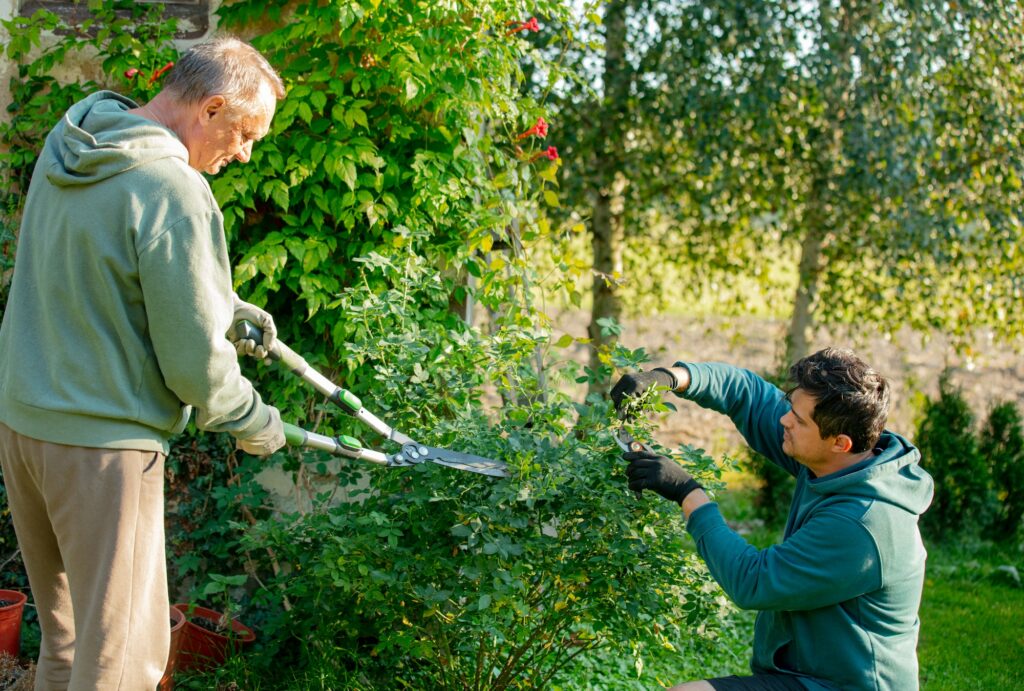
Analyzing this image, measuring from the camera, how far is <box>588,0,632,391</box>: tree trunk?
5.95 m

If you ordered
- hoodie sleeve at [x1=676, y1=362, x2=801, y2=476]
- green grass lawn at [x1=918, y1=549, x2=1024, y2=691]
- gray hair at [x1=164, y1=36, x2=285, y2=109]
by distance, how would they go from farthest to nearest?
1. green grass lawn at [x1=918, y1=549, x2=1024, y2=691]
2. hoodie sleeve at [x1=676, y1=362, x2=801, y2=476]
3. gray hair at [x1=164, y1=36, x2=285, y2=109]

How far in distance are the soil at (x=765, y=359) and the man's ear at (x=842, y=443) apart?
14.4 feet

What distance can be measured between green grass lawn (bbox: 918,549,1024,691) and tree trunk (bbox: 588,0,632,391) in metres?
2.09

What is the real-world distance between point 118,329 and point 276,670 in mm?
1775

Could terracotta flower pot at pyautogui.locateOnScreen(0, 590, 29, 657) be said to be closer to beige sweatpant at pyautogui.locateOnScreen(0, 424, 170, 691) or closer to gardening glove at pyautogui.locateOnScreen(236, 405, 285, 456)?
beige sweatpant at pyautogui.locateOnScreen(0, 424, 170, 691)

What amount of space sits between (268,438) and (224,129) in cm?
71

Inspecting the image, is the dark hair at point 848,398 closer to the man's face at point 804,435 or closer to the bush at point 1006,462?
the man's face at point 804,435

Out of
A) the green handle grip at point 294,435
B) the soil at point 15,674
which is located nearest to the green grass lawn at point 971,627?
the green handle grip at point 294,435

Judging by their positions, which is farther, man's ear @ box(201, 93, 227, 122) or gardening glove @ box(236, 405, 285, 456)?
gardening glove @ box(236, 405, 285, 456)

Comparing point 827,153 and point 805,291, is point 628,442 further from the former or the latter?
point 805,291

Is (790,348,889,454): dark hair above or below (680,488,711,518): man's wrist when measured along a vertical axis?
above

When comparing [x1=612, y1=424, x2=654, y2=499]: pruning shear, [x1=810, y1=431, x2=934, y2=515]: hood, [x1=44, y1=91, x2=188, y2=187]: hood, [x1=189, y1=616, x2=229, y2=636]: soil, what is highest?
[x1=44, y1=91, x2=188, y2=187]: hood

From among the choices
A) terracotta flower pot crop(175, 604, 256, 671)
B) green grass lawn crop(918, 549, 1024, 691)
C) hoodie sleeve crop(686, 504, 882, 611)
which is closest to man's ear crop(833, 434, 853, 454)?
hoodie sleeve crop(686, 504, 882, 611)

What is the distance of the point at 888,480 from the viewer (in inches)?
92.9
